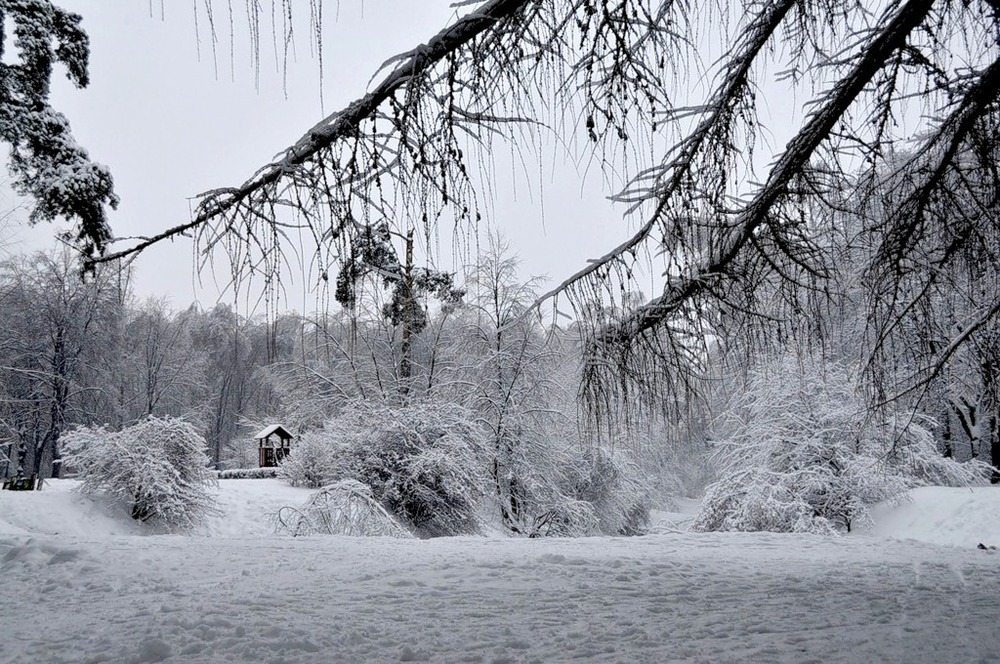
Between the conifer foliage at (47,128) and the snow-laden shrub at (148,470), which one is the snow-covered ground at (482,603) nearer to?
the conifer foliage at (47,128)

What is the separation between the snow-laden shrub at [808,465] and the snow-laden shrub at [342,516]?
23.5 feet

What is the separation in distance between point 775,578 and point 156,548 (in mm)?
4984

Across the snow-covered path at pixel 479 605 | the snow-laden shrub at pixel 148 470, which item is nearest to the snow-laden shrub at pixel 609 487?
the snow-laden shrub at pixel 148 470

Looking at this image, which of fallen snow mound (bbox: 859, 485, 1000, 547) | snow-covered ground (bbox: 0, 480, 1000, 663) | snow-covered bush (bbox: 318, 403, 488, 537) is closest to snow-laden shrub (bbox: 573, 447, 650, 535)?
snow-covered bush (bbox: 318, 403, 488, 537)

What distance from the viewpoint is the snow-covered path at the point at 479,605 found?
2.68 metres

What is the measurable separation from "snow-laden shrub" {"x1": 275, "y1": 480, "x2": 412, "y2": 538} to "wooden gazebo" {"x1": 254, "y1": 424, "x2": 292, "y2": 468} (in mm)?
12487

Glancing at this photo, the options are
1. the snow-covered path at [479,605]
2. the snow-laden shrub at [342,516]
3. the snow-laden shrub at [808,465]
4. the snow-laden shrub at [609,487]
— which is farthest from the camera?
the snow-laden shrub at [609,487]

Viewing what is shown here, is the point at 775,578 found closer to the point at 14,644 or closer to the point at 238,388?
the point at 14,644

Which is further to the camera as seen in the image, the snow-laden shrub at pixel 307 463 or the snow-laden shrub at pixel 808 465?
the snow-laden shrub at pixel 307 463

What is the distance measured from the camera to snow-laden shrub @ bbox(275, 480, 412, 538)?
32.1 ft

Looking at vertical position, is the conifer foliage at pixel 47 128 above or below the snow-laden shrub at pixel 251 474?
above

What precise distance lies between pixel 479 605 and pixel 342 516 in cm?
700

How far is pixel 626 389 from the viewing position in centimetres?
355

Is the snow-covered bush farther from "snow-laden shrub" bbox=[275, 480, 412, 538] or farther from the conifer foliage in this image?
the conifer foliage
